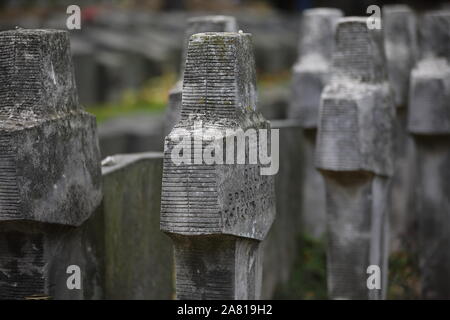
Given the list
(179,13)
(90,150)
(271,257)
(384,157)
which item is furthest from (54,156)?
(179,13)

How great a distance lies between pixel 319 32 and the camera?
490 inches

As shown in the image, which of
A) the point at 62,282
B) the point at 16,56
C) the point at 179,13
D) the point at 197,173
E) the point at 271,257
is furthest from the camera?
the point at 179,13

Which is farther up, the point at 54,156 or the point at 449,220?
A: the point at 54,156

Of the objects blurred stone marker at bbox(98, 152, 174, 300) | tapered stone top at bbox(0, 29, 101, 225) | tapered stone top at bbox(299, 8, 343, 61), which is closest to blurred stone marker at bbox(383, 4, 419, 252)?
tapered stone top at bbox(299, 8, 343, 61)

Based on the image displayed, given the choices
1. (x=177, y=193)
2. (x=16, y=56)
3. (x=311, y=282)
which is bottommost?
(x=311, y=282)

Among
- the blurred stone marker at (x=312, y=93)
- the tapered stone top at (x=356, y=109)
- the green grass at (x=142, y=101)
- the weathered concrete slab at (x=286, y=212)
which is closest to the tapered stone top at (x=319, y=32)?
the blurred stone marker at (x=312, y=93)

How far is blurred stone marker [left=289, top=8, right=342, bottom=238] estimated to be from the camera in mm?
12109

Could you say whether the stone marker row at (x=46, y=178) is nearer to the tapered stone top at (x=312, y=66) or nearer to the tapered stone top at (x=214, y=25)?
the tapered stone top at (x=214, y=25)

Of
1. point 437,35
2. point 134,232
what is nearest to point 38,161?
point 134,232

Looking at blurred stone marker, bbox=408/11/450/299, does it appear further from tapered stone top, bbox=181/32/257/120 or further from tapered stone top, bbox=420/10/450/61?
tapered stone top, bbox=181/32/257/120

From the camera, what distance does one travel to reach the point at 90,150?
760cm

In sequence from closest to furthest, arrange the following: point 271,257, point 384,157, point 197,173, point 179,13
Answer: point 197,173
point 384,157
point 271,257
point 179,13
